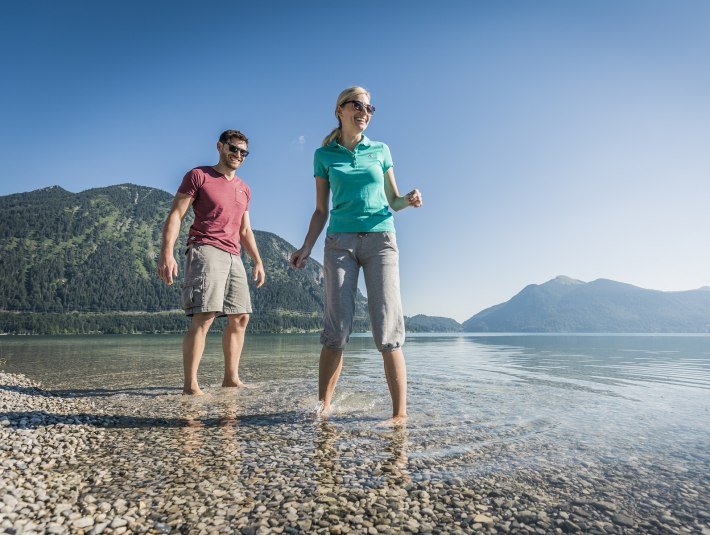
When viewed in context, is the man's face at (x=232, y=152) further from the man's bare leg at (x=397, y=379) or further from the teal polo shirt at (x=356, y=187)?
the man's bare leg at (x=397, y=379)

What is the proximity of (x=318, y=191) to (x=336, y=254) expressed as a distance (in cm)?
89

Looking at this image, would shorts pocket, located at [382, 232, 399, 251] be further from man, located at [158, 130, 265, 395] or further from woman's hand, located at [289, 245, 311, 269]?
man, located at [158, 130, 265, 395]

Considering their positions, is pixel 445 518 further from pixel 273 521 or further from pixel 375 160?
pixel 375 160

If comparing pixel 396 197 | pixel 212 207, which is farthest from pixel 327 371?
pixel 212 207

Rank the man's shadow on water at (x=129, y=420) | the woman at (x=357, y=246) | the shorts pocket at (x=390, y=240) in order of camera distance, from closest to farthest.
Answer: the man's shadow on water at (x=129, y=420) → the woman at (x=357, y=246) → the shorts pocket at (x=390, y=240)

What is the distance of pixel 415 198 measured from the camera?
4516 millimetres

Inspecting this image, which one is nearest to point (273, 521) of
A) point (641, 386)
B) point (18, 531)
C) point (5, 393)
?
point (18, 531)

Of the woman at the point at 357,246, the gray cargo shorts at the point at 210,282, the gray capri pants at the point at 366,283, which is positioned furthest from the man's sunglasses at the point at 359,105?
the gray cargo shorts at the point at 210,282

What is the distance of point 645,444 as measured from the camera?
360cm

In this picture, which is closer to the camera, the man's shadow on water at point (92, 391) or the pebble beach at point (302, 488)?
the pebble beach at point (302, 488)

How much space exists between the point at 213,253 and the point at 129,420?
246 centimetres

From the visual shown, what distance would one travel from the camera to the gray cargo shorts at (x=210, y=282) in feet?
18.9

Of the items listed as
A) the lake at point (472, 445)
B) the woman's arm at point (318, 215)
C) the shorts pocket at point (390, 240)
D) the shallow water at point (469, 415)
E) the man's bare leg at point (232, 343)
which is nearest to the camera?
the lake at point (472, 445)

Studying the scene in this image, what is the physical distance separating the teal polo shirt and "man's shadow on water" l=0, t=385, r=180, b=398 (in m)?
3.83
